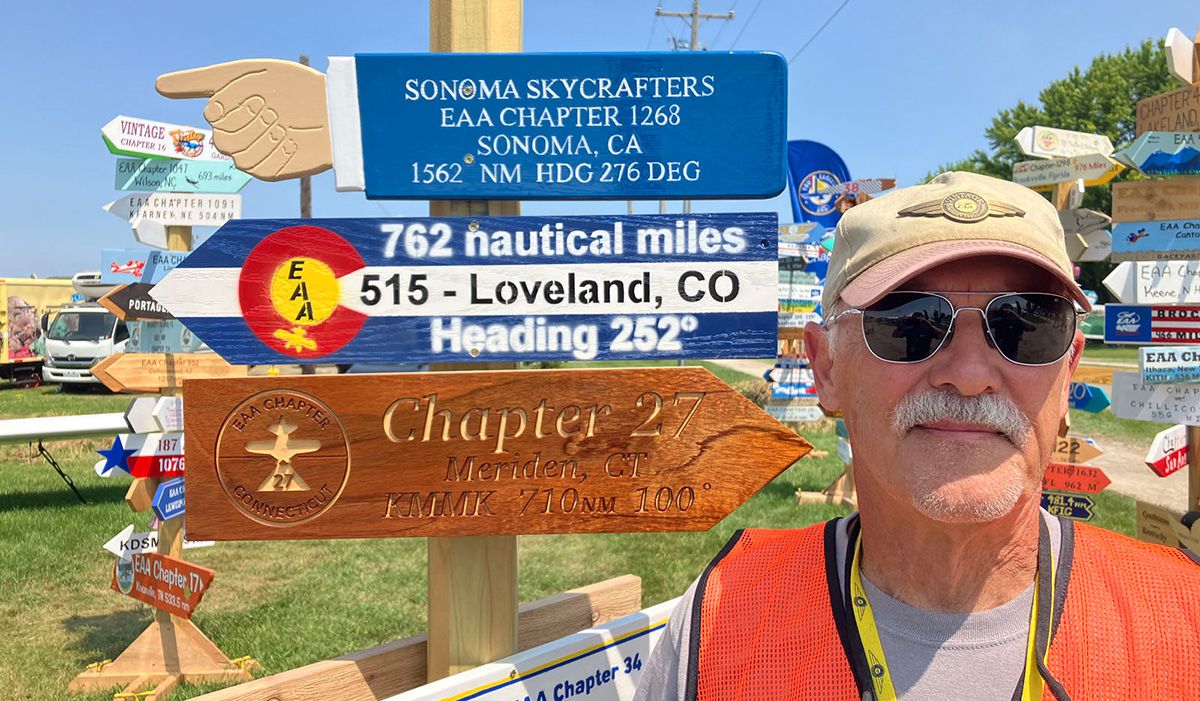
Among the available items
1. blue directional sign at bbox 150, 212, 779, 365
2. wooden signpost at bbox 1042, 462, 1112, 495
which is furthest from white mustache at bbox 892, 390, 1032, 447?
wooden signpost at bbox 1042, 462, 1112, 495

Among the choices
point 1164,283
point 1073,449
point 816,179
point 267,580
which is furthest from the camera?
point 816,179

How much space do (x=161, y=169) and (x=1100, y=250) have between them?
6.06 m

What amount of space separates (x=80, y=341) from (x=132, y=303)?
705 inches

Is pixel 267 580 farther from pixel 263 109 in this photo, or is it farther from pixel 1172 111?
pixel 1172 111

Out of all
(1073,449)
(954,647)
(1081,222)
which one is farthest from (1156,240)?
(954,647)

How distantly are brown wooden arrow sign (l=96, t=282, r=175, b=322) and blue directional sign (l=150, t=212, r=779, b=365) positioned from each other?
8.43 ft

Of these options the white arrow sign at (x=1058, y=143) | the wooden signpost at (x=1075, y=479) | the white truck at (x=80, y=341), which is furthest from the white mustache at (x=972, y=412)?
the white truck at (x=80, y=341)

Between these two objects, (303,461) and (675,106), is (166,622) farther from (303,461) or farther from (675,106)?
(675,106)

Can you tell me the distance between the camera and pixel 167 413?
410 cm

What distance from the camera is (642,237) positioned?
1941 millimetres

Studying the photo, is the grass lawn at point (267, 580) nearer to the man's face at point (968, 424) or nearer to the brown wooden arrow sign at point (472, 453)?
the brown wooden arrow sign at point (472, 453)

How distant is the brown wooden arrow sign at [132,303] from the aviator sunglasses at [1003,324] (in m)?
3.93

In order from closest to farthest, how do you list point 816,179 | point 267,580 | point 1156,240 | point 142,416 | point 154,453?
point 142,416 → point 154,453 → point 1156,240 → point 267,580 → point 816,179

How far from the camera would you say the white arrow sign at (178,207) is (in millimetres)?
4402
